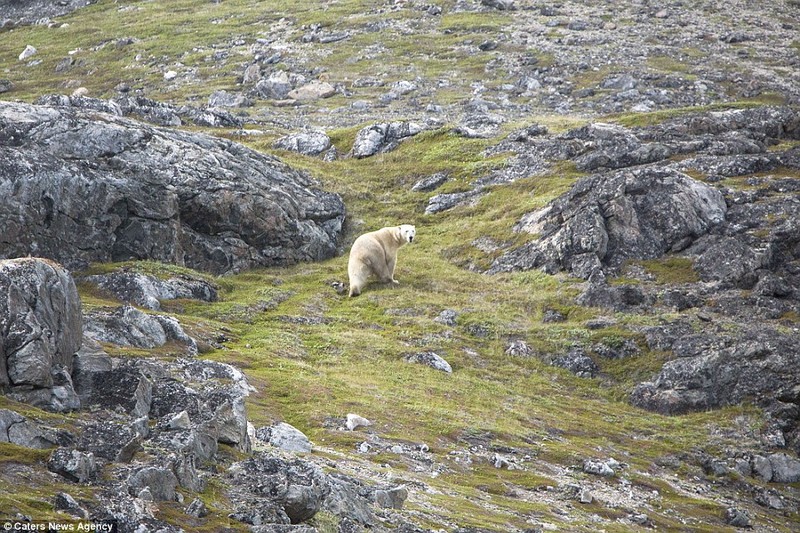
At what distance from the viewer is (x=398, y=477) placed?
24172 millimetres

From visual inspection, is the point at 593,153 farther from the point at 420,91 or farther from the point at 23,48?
the point at 23,48

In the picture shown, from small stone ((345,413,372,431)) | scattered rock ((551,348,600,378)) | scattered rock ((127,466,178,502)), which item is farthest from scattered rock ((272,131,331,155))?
scattered rock ((127,466,178,502))

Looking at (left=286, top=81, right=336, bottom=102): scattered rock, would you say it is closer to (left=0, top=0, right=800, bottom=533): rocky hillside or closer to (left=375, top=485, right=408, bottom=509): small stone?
(left=0, top=0, right=800, bottom=533): rocky hillside

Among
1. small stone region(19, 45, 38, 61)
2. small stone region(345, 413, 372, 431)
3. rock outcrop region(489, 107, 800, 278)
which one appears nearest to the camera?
small stone region(345, 413, 372, 431)

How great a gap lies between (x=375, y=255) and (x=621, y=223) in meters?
13.8

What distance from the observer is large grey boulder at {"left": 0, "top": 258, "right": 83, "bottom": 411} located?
17.7 m

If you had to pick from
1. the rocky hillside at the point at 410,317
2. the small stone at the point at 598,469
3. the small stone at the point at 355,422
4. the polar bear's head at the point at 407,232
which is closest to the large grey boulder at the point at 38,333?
the rocky hillside at the point at 410,317

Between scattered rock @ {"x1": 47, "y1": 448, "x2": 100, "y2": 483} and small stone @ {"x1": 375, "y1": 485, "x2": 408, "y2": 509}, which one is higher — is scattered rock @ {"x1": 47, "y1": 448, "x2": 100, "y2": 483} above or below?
above

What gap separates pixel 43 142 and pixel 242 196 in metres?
10.7

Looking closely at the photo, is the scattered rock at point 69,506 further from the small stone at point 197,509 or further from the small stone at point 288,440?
the small stone at point 288,440

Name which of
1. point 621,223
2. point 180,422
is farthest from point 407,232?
point 180,422

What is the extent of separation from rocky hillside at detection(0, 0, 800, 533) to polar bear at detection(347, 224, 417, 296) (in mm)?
1166

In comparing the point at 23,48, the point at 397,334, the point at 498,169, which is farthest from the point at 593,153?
the point at 23,48

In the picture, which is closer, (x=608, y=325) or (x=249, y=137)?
(x=608, y=325)
